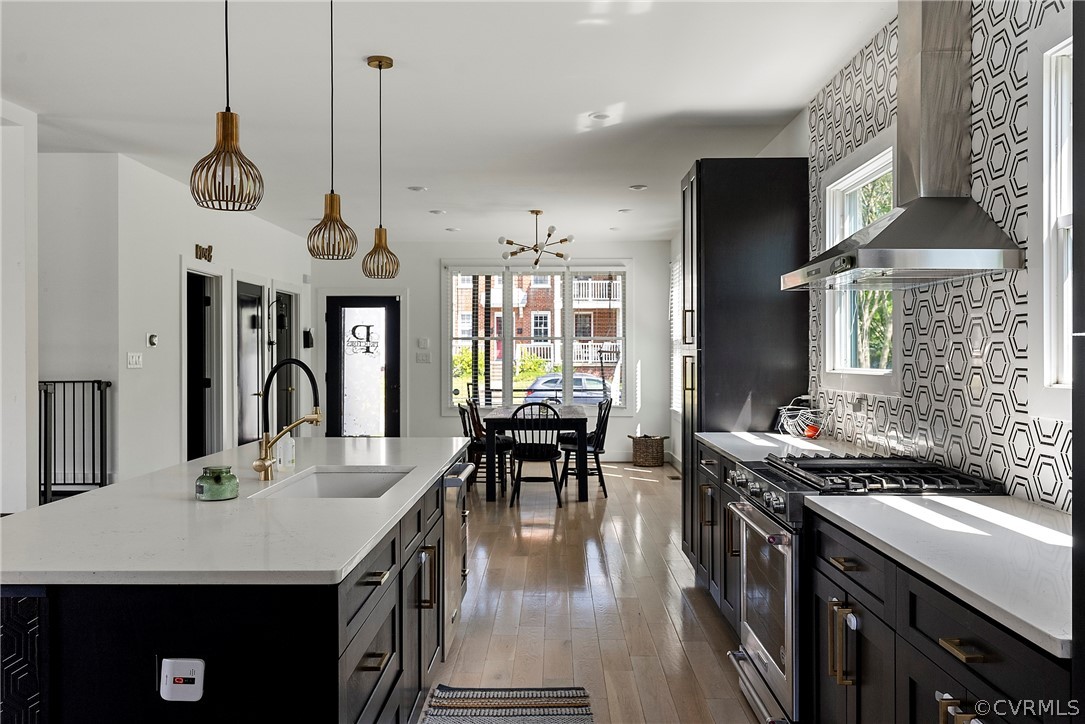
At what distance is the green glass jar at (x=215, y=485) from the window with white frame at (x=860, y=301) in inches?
105

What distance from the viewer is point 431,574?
2.55 meters

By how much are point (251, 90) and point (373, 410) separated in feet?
18.7

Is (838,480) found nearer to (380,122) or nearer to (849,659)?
(849,659)

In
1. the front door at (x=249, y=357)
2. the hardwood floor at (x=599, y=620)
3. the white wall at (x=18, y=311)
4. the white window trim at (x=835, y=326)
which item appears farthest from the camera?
the front door at (x=249, y=357)

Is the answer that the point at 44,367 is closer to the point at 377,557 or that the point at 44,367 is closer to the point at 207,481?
the point at 207,481

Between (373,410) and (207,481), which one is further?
(373,410)

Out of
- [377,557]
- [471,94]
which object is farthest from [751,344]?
[377,557]

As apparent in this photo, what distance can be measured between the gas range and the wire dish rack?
87 cm

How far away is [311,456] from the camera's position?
310 centimetres

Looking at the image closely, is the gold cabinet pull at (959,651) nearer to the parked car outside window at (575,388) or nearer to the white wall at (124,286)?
the white wall at (124,286)

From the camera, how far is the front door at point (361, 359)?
9258mm

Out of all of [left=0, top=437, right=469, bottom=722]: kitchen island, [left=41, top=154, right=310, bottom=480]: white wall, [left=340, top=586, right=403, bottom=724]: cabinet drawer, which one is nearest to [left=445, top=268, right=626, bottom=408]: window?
[left=41, top=154, right=310, bottom=480]: white wall

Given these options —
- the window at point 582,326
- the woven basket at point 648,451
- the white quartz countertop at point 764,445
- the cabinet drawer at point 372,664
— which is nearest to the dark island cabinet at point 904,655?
the white quartz countertop at point 764,445

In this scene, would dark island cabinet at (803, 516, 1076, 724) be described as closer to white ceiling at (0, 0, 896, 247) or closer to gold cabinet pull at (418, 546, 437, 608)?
gold cabinet pull at (418, 546, 437, 608)
